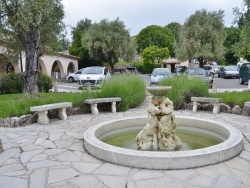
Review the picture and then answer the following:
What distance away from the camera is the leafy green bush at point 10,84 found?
1405cm

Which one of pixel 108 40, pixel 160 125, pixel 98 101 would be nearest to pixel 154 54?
pixel 108 40

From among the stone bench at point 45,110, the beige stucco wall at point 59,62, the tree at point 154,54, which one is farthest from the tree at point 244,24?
the tree at point 154,54

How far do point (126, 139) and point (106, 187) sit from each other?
8.66 feet

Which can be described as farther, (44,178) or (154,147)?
(154,147)

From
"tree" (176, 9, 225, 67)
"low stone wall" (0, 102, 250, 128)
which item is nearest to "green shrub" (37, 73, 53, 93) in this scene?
"low stone wall" (0, 102, 250, 128)

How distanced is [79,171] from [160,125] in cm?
181

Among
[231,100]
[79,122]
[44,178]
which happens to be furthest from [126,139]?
[231,100]

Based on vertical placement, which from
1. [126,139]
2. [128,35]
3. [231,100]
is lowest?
[126,139]

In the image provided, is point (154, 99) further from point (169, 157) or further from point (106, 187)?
point (106, 187)

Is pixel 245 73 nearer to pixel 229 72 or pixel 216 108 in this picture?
pixel 229 72

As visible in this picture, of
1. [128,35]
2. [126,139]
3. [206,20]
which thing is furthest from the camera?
[128,35]

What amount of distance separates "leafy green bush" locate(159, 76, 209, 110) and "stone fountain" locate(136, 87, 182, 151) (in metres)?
3.88

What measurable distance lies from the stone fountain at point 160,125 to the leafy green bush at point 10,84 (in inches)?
447

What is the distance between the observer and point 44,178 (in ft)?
11.6
